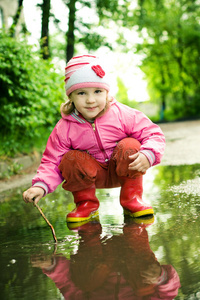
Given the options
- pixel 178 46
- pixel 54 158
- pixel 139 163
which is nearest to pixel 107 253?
pixel 139 163

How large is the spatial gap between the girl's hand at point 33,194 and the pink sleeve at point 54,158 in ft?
0.30

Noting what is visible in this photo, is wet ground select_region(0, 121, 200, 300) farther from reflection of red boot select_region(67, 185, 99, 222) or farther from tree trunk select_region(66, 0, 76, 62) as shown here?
tree trunk select_region(66, 0, 76, 62)

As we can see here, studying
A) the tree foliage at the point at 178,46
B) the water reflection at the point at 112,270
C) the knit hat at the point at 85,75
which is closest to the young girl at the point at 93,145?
the knit hat at the point at 85,75

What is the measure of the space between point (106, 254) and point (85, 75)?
1175 millimetres

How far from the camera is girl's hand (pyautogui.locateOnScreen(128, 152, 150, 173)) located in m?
2.40

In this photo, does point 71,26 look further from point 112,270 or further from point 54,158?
point 112,270

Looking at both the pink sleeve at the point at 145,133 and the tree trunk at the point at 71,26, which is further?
A: the tree trunk at the point at 71,26

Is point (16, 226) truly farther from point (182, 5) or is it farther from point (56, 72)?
point (182, 5)

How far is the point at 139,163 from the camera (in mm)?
2404

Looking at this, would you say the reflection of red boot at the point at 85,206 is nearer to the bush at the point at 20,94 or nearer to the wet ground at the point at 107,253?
the wet ground at the point at 107,253

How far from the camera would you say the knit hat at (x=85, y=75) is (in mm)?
2568

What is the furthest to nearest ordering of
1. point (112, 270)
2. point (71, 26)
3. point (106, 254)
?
point (71, 26) < point (106, 254) < point (112, 270)

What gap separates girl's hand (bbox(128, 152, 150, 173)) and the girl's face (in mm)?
401

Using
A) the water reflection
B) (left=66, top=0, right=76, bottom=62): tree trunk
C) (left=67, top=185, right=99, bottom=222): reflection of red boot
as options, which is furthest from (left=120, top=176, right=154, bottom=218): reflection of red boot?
(left=66, top=0, right=76, bottom=62): tree trunk
